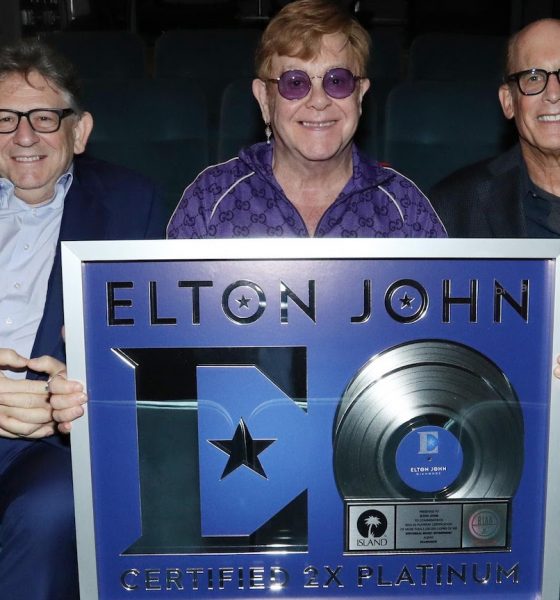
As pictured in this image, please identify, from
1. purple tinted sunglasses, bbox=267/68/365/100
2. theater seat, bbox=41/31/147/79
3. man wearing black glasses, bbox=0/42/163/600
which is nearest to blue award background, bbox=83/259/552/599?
man wearing black glasses, bbox=0/42/163/600

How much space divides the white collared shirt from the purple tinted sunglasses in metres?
0.53

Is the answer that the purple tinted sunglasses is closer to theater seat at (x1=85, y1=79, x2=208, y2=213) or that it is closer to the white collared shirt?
the white collared shirt

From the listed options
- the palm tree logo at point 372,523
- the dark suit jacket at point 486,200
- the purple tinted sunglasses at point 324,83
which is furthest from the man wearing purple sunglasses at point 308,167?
the palm tree logo at point 372,523

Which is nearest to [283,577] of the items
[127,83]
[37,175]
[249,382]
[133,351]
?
[249,382]

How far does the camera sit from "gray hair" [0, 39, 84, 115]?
69.5 inches

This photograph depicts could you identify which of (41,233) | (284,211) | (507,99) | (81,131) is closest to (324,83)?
(284,211)

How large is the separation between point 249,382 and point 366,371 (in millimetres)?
164

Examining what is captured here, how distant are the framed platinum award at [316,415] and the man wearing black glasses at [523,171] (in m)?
0.73

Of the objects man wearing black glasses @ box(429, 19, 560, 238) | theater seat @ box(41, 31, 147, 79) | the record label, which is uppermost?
theater seat @ box(41, 31, 147, 79)

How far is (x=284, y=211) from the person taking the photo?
1764 mm

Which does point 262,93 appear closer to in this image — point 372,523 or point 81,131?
point 81,131

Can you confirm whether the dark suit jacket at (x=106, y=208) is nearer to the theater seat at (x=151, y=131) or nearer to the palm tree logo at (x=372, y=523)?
the palm tree logo at (x=372, y=523)

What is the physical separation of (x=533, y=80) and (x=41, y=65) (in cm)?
105

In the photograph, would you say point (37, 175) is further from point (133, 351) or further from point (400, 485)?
point (400, 485)
